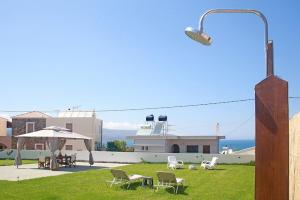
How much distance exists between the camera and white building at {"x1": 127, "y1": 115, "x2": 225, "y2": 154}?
36.9 m

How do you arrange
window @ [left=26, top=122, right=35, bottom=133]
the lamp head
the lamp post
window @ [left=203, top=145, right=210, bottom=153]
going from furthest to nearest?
1. window @ [left=26, top=122, right=35, bottom=133]
2. window @ [left=203, top=145, right=210, bottom=153]
3. the lamp head
4. the lamp post

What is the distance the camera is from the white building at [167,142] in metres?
36.9

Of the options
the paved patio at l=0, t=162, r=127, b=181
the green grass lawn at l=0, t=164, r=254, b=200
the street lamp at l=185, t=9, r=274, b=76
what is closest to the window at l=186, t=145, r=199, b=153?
the paved patio at l=0, t=162, r=127, b=181

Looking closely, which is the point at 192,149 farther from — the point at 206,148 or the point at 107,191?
the point at 107,191

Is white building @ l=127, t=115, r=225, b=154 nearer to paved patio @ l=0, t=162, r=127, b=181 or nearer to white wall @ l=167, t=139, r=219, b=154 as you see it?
white wall @ l=167, t=139, r=219, b=154

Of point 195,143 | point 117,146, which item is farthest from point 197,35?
point 117,146

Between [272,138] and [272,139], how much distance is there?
1 cm

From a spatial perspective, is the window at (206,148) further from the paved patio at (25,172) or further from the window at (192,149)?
the paved patio at (25,172)

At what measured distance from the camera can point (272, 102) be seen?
13.6ft

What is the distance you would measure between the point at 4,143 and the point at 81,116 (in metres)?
8.90

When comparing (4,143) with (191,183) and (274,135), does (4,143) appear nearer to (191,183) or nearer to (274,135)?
(191,183)

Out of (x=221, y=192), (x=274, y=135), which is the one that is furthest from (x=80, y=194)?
(x=274, y=135)

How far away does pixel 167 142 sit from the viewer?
1505 inches

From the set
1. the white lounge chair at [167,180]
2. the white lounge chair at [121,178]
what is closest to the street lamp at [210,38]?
the white lounge chair at [167,180]
